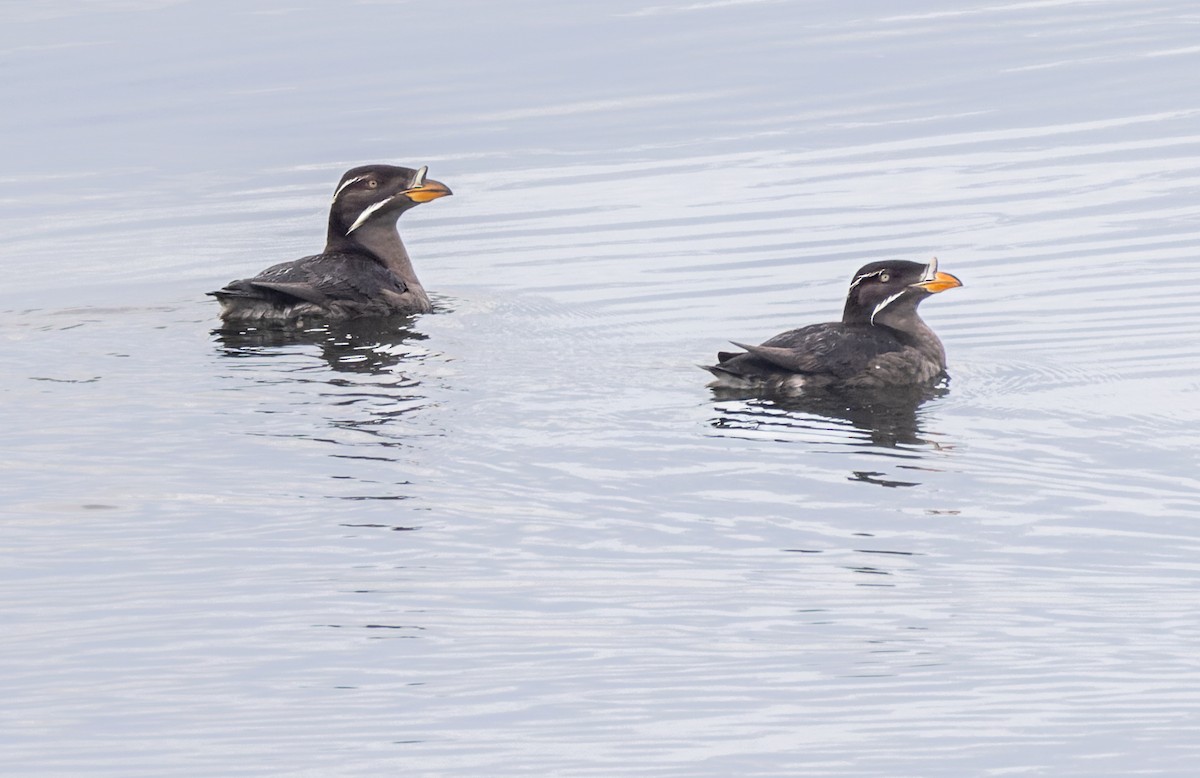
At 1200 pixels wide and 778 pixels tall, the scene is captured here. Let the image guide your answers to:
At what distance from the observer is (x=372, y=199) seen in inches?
651

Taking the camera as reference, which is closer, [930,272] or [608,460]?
[608,460]

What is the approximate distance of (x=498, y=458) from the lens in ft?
37.9

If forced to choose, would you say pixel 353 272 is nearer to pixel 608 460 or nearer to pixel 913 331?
pixel 913 331

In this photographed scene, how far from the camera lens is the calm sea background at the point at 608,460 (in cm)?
809

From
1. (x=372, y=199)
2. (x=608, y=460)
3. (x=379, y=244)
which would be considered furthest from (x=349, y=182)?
(x=608, y=460)

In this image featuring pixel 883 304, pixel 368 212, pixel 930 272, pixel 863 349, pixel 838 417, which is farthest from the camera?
pixel 368 212

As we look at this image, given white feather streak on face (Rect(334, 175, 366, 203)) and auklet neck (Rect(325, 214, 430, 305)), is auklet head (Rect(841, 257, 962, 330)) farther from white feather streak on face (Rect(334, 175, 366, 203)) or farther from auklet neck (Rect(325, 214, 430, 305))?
white feather streak on face (Rect(334, 175, 366, 203))

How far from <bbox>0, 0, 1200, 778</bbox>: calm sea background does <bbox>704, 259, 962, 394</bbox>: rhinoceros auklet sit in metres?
0.25

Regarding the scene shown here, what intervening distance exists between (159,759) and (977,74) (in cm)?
2072

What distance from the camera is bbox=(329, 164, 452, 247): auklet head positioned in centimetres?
1652

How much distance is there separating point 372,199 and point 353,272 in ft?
2.98

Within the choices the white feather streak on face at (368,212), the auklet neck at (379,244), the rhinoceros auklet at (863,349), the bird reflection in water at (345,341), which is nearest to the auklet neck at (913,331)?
the rhinoceros auklet at (863,349)

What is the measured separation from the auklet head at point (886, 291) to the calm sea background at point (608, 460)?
1.85 feet

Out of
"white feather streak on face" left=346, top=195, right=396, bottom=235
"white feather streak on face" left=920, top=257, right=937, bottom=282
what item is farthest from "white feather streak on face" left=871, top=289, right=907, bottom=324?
"white feather streak on face" left=346, top=195, right=396, bottom=235
